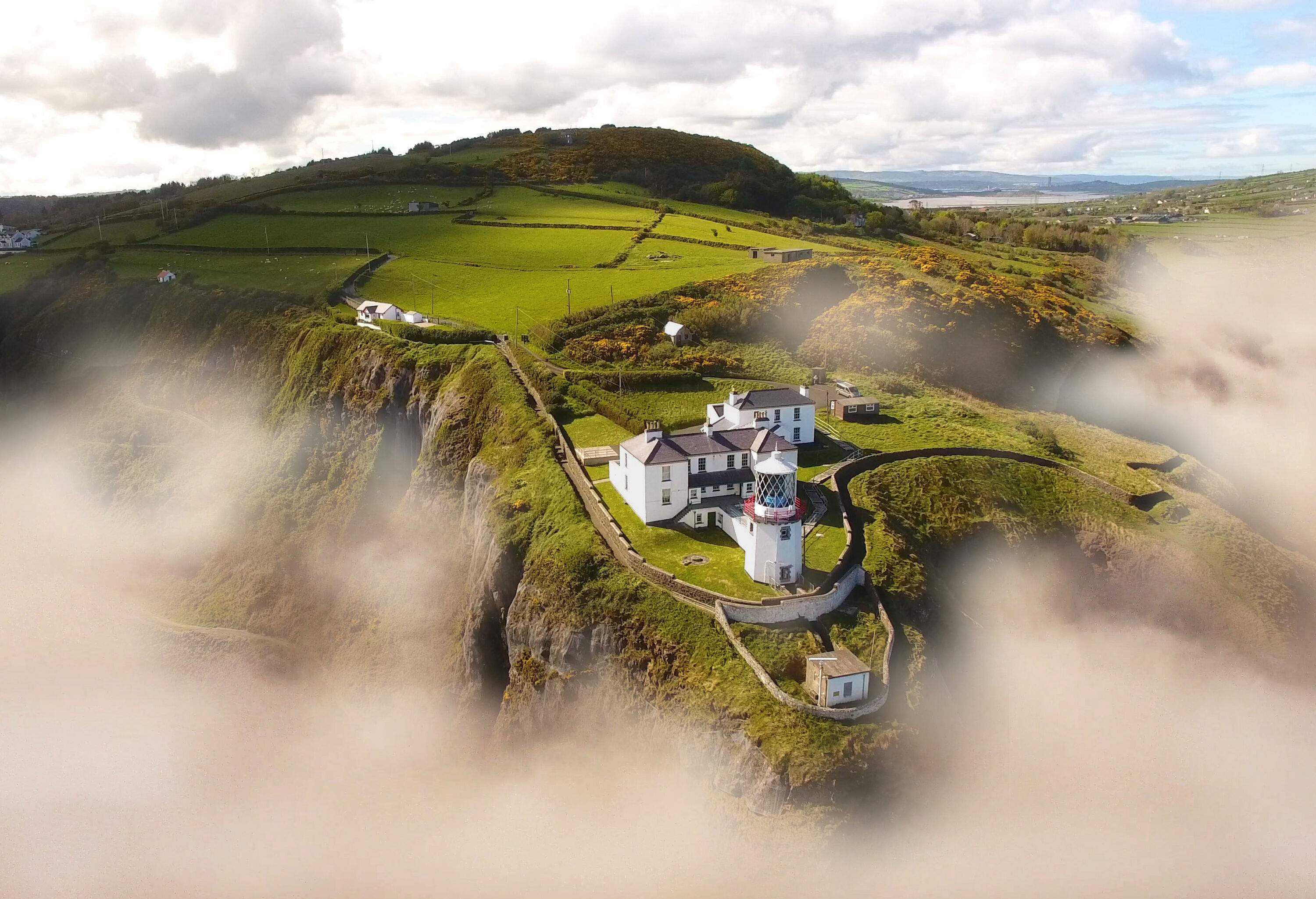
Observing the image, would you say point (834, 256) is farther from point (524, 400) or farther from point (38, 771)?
point (38, 771)

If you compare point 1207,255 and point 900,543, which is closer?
point 900,543

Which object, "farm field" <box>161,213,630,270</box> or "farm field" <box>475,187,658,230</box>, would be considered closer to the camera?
"farm field" <box>161,213,630,270</box>

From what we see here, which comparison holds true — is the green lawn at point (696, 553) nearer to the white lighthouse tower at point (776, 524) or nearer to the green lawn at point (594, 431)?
the white lighthouse tower at point (776, 524)

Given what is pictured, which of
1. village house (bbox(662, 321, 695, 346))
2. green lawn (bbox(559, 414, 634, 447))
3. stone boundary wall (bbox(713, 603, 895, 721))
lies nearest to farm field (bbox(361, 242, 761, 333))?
village house (bbox(662, 321, 695, 346))

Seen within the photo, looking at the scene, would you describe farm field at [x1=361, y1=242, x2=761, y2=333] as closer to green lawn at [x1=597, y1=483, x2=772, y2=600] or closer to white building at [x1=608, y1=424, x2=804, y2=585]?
white building at [x1=608, y1=424, x2=804, y2=585]

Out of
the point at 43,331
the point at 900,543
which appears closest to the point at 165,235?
the point at 43,331

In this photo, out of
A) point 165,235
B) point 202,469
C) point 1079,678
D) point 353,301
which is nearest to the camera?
point 1079,678
